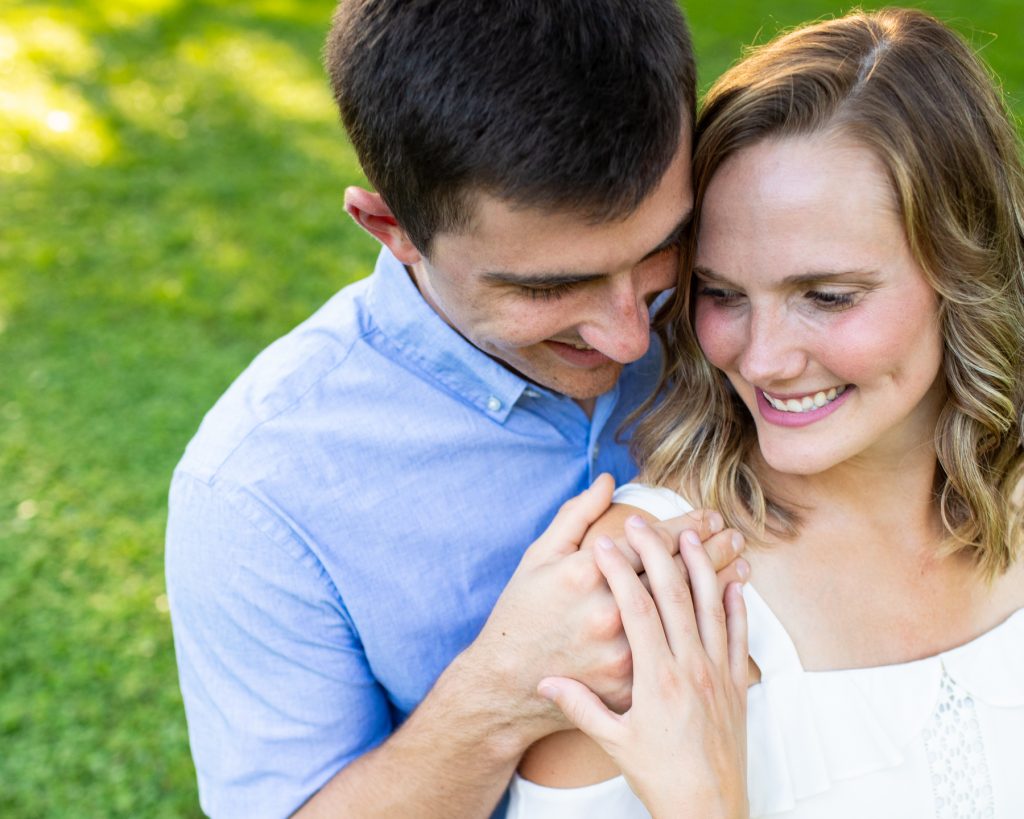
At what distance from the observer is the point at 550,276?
2152 millimetres

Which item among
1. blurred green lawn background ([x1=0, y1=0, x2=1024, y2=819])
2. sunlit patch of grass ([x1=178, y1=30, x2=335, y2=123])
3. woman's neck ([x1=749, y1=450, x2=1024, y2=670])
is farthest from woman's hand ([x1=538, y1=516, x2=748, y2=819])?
sunlit patch of grass ([x1=178, y1=30, x2=335, y2=123])

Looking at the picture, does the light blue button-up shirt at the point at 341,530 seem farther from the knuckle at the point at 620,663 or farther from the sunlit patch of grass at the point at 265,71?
the sunlit patch of grass at the point at 265,71

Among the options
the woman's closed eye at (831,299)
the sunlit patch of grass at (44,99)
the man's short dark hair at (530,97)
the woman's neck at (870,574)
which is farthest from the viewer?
the sunlit patch of grass at (44,99)

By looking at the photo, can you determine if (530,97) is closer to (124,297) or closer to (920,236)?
(920,236)

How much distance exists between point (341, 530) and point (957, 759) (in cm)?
137

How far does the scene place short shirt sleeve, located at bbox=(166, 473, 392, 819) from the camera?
91.1 inches

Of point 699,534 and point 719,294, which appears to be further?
point 719,294

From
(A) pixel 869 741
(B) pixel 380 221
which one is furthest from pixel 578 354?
(A) pixel 869 741

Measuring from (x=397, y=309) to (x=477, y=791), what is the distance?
102cm

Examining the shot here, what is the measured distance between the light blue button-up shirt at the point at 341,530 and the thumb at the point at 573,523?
218 mm

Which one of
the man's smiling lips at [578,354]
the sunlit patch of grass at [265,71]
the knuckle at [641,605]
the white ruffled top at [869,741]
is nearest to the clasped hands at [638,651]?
the knuckle at [641,605]

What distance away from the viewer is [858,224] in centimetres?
214

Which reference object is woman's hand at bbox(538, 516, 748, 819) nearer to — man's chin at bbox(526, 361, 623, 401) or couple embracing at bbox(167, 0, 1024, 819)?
couple embracing at bbox(167, 0, 1024, 819)

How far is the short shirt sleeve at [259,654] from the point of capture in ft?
7.59
